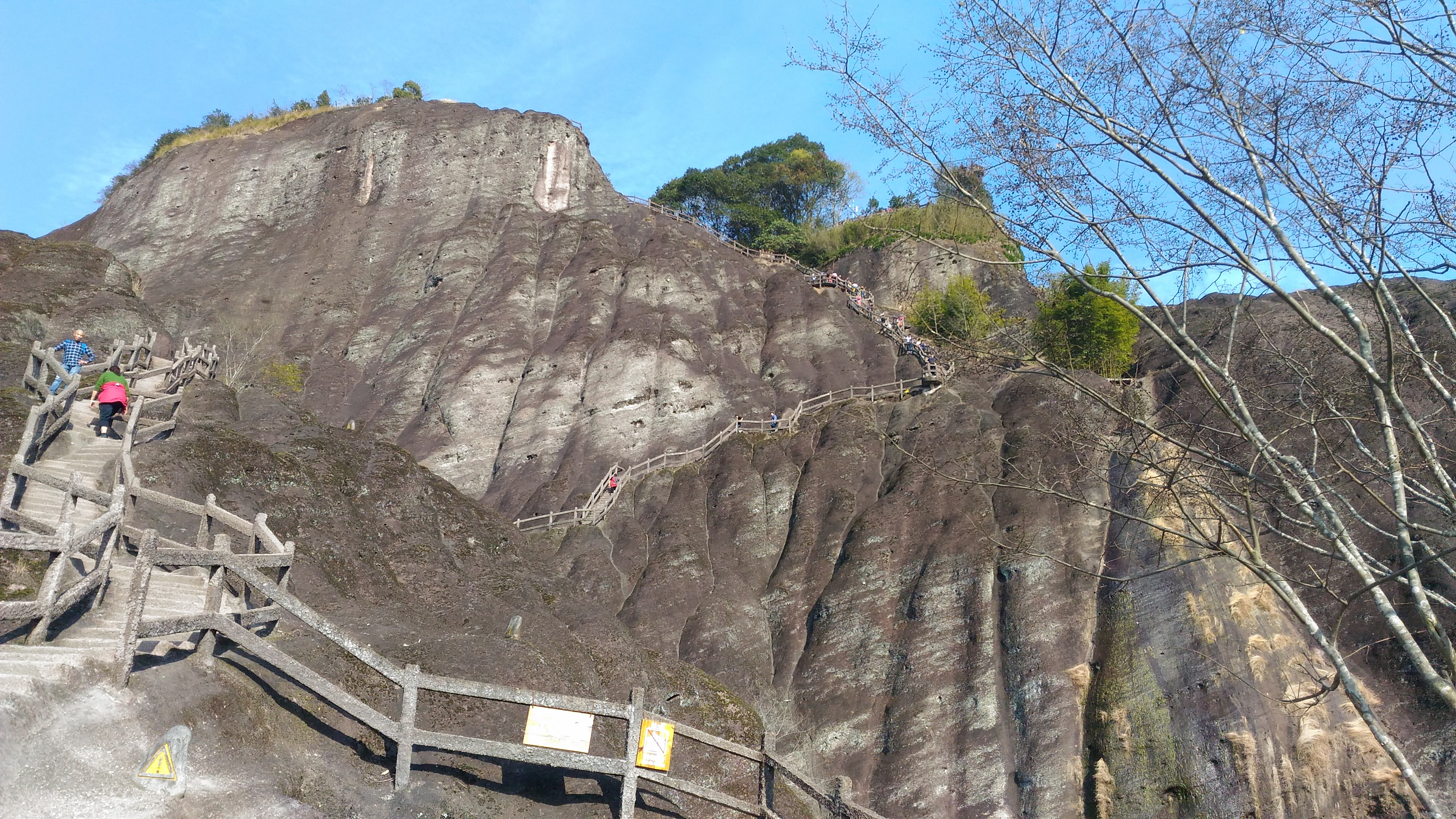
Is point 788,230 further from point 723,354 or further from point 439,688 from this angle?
point 439,688

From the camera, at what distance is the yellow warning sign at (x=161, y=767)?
766 cm

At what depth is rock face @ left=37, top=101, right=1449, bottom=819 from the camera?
25.4 m

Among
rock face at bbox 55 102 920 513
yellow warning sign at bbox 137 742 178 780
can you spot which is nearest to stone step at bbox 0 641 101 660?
yellow warning sign at bbox 137 742 178 780

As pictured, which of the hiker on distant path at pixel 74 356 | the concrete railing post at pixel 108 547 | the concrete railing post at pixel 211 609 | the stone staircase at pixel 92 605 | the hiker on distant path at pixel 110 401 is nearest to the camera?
the stone staircase at pixel 92 605

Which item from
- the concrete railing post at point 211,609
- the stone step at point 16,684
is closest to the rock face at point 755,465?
the concrete railing post at point 211,609

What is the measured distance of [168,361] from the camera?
3142 centimetres

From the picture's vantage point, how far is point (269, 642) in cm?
1124

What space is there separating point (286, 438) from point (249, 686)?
423 inches

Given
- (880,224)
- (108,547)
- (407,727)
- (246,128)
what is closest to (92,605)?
(108,547)

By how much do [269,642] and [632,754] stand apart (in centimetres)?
436

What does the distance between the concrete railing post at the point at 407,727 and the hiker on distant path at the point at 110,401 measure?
38.7 feet

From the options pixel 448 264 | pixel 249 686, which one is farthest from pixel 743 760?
pixel 448 264

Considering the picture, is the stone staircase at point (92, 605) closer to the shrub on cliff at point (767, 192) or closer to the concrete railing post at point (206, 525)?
the concrete railing post at point (206, 525)

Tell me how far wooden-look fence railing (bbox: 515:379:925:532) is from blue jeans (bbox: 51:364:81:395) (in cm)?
1769
